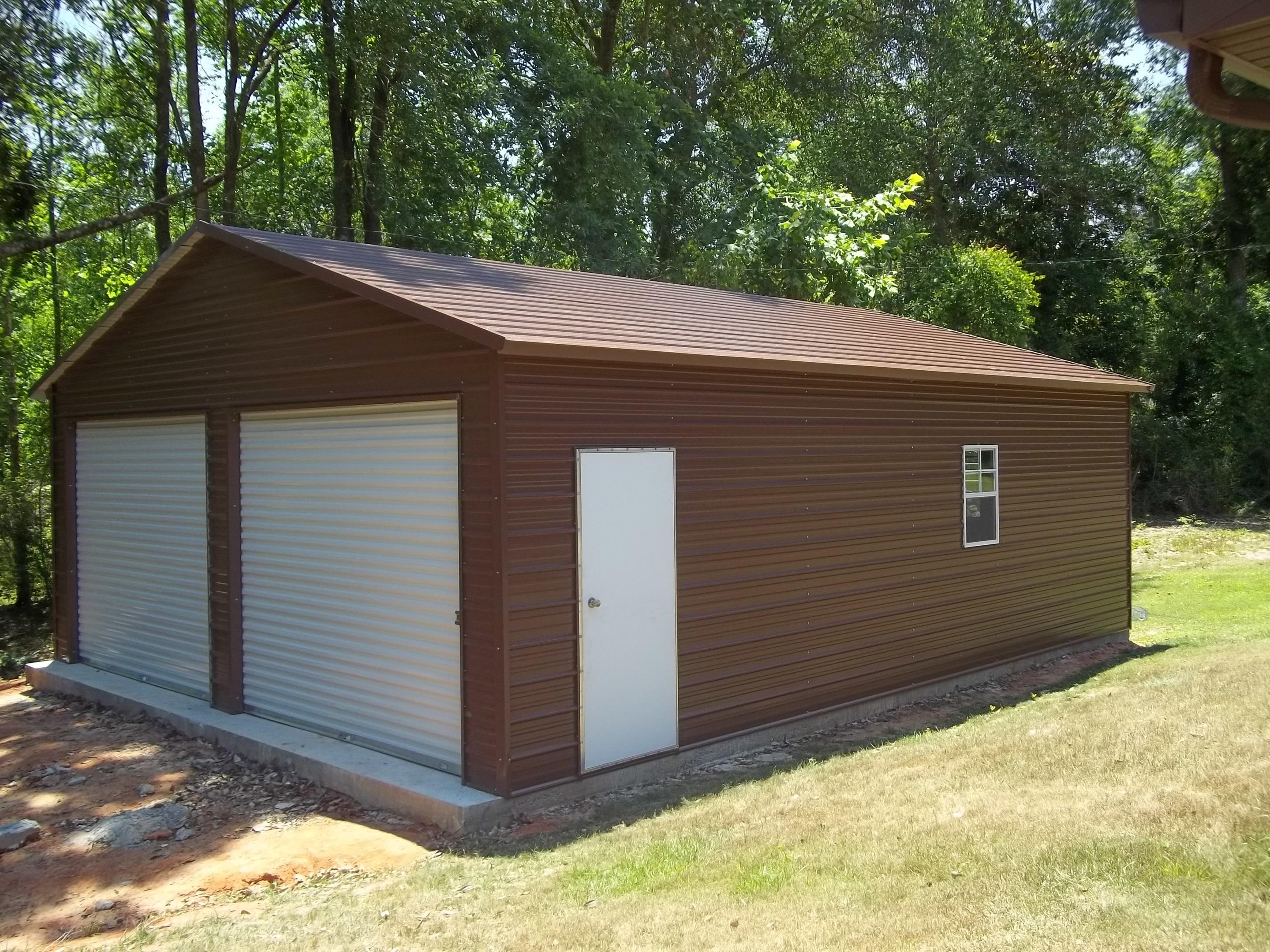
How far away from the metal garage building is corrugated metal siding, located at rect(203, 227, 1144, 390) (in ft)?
0.19

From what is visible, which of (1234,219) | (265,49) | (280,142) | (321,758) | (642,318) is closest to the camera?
(321,758)

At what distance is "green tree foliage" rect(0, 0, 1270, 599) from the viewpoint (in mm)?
18344

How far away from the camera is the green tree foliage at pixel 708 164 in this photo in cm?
1834

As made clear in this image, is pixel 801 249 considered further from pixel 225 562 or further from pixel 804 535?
pixel 225 562

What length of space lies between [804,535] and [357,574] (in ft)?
11.4

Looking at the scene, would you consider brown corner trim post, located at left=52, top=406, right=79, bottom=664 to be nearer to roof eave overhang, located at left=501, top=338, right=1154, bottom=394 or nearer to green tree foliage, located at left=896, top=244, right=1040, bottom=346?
roof eave overhang, located at left=501, top=338, right=1154, bottom=394

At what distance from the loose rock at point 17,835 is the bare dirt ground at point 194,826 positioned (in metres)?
0.06

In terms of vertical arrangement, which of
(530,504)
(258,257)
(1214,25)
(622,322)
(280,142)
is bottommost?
(530,504)

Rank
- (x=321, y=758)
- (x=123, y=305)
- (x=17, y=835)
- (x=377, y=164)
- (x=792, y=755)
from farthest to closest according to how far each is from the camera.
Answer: (x=377, y=164) < (x=123, y=305) < (x=792, y=755) < (x=321, y=758) < (x=17, y=835)

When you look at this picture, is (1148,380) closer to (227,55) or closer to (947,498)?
(947,498)

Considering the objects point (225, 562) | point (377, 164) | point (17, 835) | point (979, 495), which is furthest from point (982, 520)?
point (377, 164)

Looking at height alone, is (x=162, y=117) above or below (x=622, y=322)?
above

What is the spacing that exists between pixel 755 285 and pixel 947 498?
436 inches

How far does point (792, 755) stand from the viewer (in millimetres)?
8234
